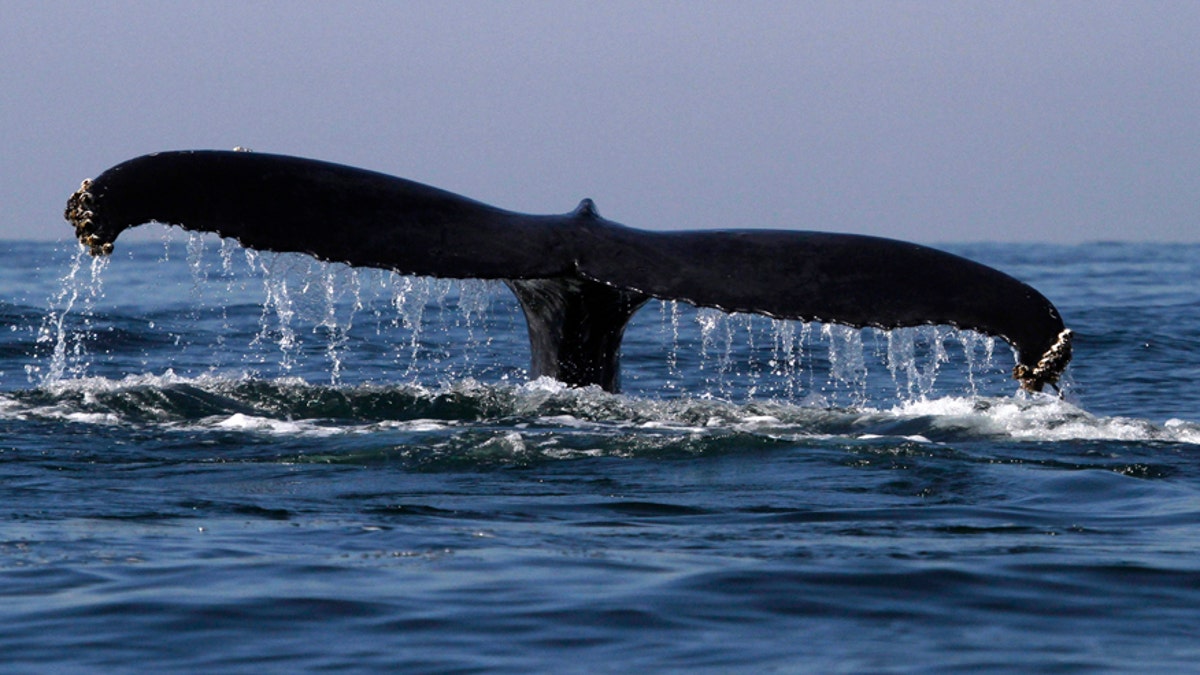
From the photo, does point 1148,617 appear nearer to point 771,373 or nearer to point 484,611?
point 484,611

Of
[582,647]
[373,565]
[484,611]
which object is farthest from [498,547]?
[582,647]

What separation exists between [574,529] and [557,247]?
64.3 inches

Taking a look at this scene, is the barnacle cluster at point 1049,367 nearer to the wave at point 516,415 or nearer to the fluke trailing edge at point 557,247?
the fluke trailing edge at point 557,247

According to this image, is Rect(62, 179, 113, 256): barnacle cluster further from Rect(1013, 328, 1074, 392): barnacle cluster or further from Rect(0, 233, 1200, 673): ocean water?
Rect(1013, 328, 1074, 392): barnacle cluster

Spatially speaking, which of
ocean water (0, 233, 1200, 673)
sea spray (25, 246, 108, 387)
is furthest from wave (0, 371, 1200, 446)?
sea spray (25, 246, 108, 387)

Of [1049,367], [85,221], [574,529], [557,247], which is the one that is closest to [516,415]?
Result: [557,247]

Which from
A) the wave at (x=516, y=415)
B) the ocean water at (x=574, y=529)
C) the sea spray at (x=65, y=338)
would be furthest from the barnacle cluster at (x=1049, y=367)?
the sea spray at (x=65, y=338)

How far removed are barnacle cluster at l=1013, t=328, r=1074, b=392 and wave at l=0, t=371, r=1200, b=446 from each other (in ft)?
5.81

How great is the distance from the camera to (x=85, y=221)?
24.4 ft

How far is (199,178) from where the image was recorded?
7859 mm

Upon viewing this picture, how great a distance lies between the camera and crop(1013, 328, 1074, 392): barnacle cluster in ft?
24.9

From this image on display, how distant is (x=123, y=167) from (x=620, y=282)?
213 cm

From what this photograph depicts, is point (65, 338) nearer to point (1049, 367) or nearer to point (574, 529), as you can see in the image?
point (574, 529)

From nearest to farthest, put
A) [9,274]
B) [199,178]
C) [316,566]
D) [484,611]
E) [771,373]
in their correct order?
[484,611] < [316,566] < [199,178] < [771,373] < [9,274]
